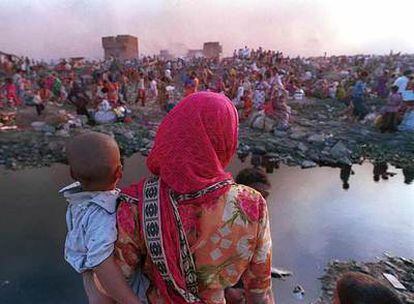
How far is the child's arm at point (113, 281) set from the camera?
45.3 inches

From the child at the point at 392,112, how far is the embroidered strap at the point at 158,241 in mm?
10774

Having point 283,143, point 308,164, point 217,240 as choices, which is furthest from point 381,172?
point 217,240

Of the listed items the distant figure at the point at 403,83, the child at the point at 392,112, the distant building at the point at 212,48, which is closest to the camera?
the child at the point at 392,112

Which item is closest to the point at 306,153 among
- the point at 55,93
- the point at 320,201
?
the point at 320,201

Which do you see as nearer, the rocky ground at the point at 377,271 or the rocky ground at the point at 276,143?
the rocky ground at the point at 377,271

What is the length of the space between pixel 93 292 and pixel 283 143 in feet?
29.8

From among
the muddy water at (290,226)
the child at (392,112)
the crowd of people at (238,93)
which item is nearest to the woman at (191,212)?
the muddy water at (290,226)

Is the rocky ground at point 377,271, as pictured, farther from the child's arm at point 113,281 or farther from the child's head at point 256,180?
the child's arm at point 113,281

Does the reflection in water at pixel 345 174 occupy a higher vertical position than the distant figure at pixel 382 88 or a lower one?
lower

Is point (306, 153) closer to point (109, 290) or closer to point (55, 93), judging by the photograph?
point (109, 290)

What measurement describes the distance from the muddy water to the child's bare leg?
3035 mm

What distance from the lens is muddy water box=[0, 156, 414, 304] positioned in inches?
166

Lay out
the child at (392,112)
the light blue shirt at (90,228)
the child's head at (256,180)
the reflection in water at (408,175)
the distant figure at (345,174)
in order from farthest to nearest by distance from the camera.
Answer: the child at (392,112), the reflection in water at (408,175), the distant figure at (345,174), the child's head at (256,180), the light blue shirt at (90,228)

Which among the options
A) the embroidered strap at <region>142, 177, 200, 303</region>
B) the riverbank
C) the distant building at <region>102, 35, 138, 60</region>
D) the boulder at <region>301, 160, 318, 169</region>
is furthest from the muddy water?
the distant building at <region>102, 35, 138, 60</region>
